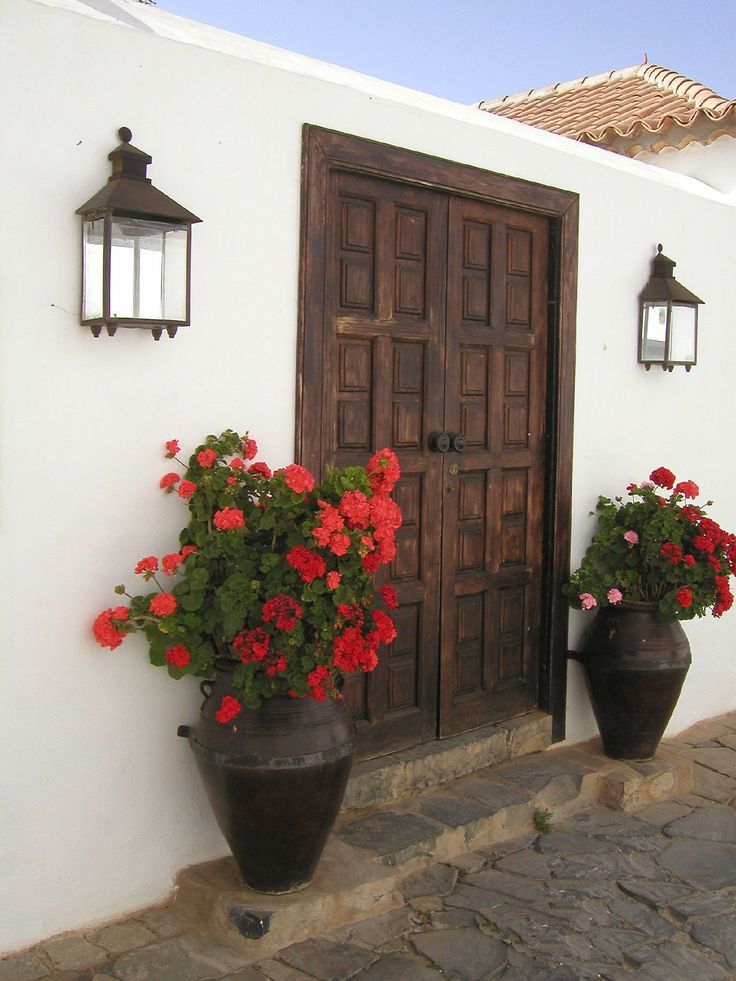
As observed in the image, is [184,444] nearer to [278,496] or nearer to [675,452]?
[278,496]

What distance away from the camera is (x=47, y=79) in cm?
312

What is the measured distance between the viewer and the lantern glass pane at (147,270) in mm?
3123

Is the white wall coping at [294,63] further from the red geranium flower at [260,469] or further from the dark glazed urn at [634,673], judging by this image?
the dark glazed urn at [634,673]

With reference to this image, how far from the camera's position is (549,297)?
4859 mm

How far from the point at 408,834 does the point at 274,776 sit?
2.94 feet

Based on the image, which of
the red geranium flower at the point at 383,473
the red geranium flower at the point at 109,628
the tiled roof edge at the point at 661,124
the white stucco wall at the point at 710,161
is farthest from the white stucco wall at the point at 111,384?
the white stucco wall at the point at 710,161

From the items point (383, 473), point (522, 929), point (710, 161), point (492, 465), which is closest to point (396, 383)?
point (492, 465)

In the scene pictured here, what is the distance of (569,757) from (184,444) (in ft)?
7.96

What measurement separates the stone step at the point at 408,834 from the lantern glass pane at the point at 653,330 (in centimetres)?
195

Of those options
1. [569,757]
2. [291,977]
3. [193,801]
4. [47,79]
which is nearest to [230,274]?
[47,79]

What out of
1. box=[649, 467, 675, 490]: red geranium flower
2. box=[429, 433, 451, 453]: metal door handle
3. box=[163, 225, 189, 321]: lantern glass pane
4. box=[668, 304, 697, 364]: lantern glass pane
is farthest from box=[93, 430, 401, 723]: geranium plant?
box=[668, 304, 697, 364]: lantern glass pane

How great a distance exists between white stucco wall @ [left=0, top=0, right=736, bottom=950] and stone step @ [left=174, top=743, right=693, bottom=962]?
0.99 feet

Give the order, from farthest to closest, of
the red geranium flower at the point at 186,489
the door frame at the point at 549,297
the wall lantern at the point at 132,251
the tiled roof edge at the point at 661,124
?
the tiled roof edge at the point at 661,124 → the door frame at the point at 549,297 → the red geranium flower at the point at 186,489 → the wall lantern at the point at 132,251

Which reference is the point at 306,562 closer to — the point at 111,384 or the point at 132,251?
the point at 111,384
